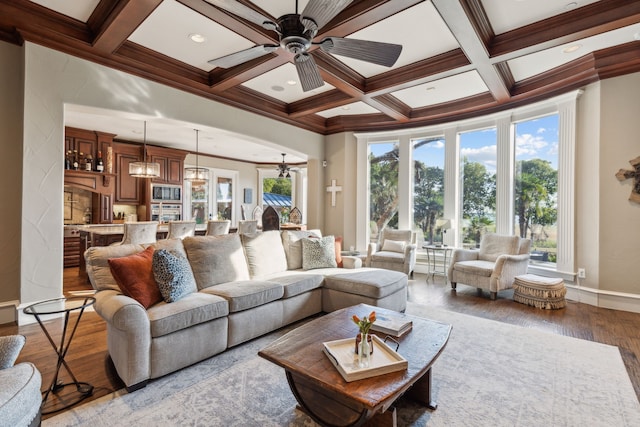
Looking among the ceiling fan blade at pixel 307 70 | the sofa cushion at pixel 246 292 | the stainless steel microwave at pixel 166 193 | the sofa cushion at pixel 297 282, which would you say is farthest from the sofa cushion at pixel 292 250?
the stainless steel microwave at pixel 166 193

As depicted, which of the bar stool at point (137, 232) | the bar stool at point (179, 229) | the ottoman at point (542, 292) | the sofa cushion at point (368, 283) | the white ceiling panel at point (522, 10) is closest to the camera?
the white ceiling panel at point (522, 10)

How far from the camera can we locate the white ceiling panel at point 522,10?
2.91 metres

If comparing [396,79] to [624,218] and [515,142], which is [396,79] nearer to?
[515,142]

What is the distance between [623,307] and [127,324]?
17.8ft

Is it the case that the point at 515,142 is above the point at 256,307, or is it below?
above

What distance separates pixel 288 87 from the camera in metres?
4.94

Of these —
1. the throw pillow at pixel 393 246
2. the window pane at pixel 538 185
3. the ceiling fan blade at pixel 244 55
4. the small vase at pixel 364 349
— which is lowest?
the small vase at pixel 364 349

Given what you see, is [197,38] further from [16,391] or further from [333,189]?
[333,189]

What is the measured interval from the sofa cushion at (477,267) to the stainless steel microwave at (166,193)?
22.8ft

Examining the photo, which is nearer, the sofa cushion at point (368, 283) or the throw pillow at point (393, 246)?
the sofa cushion at point (368, 283)

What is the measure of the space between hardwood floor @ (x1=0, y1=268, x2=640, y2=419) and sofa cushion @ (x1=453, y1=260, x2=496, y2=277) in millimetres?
347

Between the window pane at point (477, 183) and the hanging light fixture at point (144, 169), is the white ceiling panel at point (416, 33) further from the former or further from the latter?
the hanging light fixture at point (144, 169)

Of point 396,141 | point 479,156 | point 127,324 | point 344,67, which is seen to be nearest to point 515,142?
point 479,156

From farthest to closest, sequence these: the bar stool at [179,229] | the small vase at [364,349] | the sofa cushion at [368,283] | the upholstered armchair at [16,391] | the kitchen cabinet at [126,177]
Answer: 1. the kitchen cabinet at [126,177]
2. the bar stool at [179,229]
3. the sofa cushion at [368,283]
4. the small vase at [364,349]
5. the upholstered armchair at [16,391]
